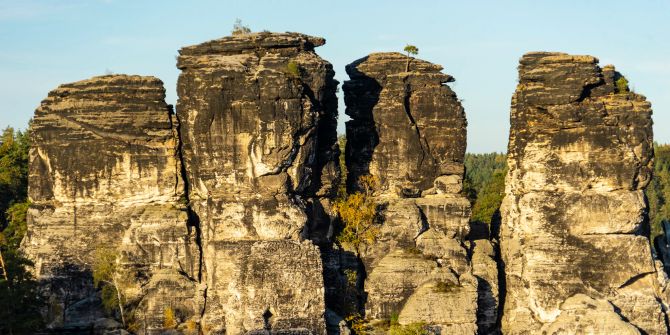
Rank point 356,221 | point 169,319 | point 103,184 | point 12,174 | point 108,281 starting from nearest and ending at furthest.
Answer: point 169,319, point 108,281, point 103,184, point 356,221, point 12,174

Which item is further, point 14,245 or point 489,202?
point 489,202

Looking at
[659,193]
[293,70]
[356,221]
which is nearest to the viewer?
[293,70]

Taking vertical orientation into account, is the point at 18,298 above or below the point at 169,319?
above

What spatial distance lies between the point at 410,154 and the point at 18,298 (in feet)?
57.7

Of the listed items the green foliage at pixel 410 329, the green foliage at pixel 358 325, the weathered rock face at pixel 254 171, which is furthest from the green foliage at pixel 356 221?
the green foliage at pixel 410 329

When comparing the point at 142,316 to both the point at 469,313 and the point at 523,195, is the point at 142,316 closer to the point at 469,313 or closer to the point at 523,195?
the point at 469,313

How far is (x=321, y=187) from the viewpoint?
197ft

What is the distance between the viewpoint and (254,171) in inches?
2228

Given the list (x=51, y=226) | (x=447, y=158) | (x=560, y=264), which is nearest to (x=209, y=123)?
(x=51, y=226)

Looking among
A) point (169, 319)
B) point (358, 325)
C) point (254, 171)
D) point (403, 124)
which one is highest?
point (403, 124)

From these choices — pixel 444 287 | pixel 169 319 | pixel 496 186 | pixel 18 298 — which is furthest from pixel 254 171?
pixel 496 186

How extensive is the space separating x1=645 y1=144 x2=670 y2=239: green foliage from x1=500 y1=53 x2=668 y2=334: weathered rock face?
Answer: 129ft

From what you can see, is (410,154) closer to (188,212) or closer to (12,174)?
(188,212)

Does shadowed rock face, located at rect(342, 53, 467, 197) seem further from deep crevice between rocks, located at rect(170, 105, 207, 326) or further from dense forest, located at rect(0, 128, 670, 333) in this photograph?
deep crevice between rocks, located at rect(170, 105, 207, 326)
